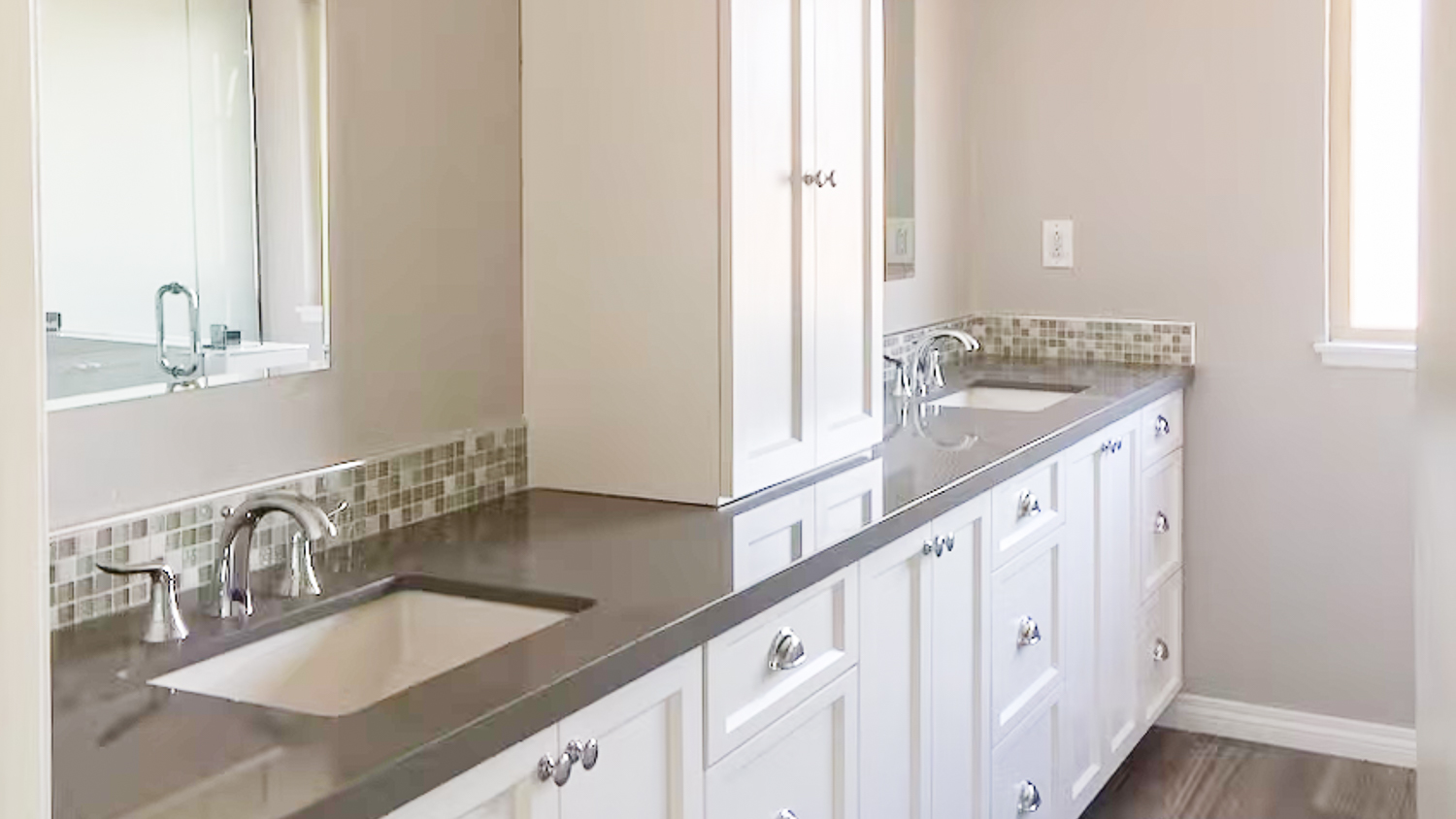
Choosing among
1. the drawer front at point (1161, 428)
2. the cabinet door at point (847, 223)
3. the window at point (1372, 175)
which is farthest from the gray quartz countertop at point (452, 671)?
the window at point (1372, 175)

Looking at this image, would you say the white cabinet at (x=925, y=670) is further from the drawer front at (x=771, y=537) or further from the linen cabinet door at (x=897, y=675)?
the drawer front at (x=771, y=537)

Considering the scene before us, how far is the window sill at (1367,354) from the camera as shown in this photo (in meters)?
3.61

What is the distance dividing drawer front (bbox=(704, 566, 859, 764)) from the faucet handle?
1.78 ft

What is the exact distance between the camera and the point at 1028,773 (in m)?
2.92

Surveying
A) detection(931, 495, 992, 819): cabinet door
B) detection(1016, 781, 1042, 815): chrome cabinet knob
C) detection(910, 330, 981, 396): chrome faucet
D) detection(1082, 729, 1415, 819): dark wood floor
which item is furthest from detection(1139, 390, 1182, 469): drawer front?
detection(931, 495, 992, 819): cabinet door

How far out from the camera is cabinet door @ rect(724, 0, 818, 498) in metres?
2.30

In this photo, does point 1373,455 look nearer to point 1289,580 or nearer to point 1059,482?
point 1289,580

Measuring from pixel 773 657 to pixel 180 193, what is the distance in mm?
847

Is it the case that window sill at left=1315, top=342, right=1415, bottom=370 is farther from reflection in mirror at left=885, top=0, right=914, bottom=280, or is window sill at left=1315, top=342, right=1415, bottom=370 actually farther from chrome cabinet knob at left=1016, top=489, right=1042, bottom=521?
chrome cabinet knob at left=1016, top=489, right=1042, bottom=521

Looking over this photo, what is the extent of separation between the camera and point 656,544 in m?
2.09

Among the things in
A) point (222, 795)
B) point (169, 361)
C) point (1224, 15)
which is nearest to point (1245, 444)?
point (1224, 15)

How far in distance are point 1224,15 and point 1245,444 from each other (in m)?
0.96

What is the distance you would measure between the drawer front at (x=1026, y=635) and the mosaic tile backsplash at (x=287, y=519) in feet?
2.82

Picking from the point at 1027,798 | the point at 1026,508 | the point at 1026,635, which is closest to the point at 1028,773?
the point at 1027,798
